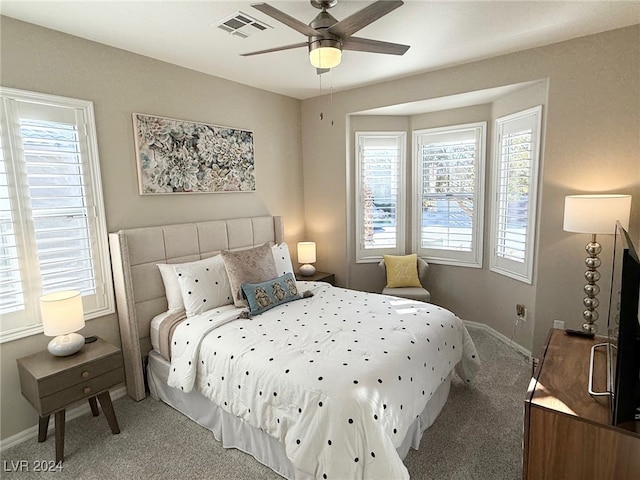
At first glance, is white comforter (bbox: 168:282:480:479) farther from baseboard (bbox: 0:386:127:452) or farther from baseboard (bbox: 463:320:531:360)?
baseboard (bbox: 463:320:531:360)

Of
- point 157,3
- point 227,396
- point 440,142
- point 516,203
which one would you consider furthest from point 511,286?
point 157,3

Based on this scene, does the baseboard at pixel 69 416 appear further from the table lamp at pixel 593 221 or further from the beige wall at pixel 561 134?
the table lamp at pixel 593 221

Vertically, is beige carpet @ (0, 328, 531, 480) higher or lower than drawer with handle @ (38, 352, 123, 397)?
lower

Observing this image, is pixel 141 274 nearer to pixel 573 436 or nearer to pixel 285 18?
pixel 285 18

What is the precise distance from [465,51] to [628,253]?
91.5 inches

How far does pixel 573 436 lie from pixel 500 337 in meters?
2.42

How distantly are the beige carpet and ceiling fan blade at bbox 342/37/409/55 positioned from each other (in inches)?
96.3

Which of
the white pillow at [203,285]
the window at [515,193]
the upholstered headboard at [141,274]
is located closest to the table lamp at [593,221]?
the window at [515,193]

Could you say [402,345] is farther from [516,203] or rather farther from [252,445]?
[516,203]

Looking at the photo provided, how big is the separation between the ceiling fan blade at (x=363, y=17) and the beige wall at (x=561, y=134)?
1946 mm

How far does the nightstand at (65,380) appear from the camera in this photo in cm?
209

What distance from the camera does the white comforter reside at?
163cm

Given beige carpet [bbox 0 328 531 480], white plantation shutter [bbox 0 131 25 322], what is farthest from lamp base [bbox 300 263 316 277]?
white plantation shutter [bbox 0 131 25 322]

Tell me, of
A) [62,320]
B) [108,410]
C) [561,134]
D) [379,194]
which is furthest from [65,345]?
[561,134]
